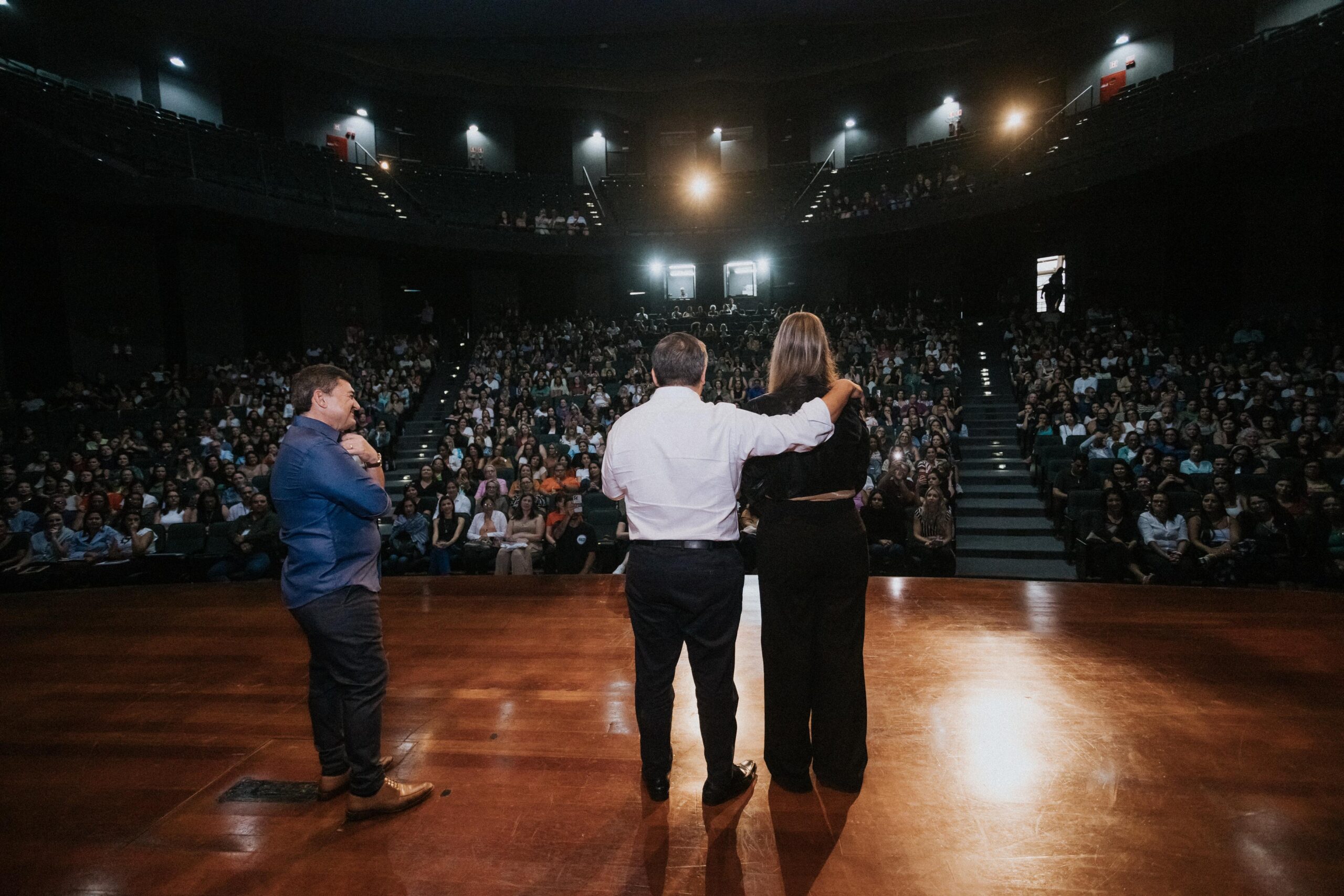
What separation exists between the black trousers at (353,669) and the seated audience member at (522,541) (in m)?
3.37

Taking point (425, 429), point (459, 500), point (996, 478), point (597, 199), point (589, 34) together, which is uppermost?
point (589, 34)

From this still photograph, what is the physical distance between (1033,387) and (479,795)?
9.27 m

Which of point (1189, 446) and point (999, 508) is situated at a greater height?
point (1189, 446)

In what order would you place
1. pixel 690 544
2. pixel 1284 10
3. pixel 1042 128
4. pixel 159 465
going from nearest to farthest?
pixel 690 544 < pixel 159 465 < pixel 1284 10 < pixel 1042 128

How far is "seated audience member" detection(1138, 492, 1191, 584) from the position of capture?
479 centimetres

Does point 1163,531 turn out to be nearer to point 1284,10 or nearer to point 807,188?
point 1284,10

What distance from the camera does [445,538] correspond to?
6008 millimetres

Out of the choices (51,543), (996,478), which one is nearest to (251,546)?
(51,543)

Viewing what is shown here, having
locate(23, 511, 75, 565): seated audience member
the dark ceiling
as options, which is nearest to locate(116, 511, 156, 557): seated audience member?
locate(23, 511, 75, 565): seated audience member

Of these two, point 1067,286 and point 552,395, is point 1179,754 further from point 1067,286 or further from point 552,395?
point 1067,286

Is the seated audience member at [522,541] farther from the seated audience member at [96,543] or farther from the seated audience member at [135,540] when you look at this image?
the seated audience member at [96,543]

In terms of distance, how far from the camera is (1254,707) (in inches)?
104

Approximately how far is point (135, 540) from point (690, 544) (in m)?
6.16

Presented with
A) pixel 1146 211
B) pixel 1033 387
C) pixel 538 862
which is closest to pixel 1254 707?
pixel 538 862
